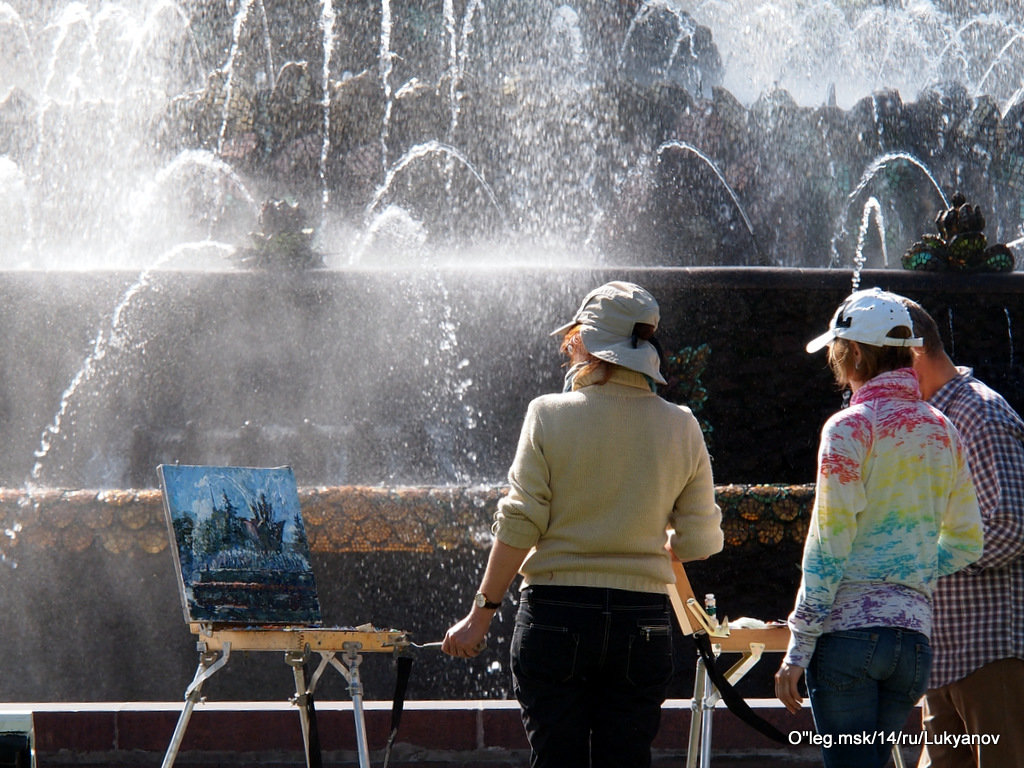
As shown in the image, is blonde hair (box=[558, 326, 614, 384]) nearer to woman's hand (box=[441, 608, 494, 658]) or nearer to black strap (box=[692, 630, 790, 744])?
woman's hand (box=[441, 608, 494, 658])

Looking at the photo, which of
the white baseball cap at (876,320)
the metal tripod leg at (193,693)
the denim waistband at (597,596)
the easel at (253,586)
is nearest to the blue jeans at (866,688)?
the denim waistband at (597,596)

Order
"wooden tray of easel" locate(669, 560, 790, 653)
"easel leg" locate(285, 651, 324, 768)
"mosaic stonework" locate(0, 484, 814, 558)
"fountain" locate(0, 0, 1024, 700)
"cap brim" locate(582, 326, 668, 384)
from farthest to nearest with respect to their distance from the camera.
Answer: "fountain" locate(0, 0, 1024, 700) < "mosaic stonework" locate(0, 484, 814, 558) < "easel leg" locate(285, 651, 324, 768) < "wooden tray of easel" locate(669, 560, 790, 653) < "cap brim" locate(582, 326, 668, 384)

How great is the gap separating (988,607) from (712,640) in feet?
2.34

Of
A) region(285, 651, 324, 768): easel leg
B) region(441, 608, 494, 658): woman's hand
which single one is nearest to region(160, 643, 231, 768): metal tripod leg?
region(285, 651, 324, 768): easel leg

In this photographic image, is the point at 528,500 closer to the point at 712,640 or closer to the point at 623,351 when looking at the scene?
the point at 623,351

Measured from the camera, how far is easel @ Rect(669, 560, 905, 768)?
3221 mm

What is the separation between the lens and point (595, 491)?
290 cm

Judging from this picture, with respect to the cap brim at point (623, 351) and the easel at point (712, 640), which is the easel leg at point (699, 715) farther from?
the cap brim at point (623, 351)

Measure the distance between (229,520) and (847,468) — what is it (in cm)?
186

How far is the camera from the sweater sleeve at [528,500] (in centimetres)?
288

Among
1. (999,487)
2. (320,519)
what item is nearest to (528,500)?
(999,487)

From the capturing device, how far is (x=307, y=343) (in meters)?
8.25

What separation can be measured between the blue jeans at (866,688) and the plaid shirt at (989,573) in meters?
0.56

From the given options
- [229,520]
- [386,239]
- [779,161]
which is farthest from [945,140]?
[229,520]
